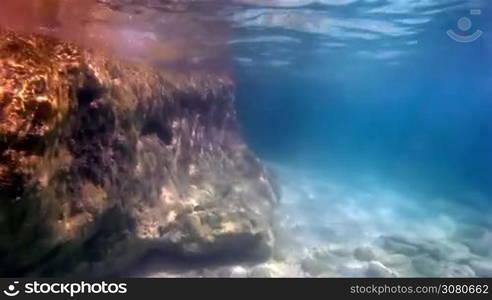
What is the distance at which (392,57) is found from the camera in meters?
33.6

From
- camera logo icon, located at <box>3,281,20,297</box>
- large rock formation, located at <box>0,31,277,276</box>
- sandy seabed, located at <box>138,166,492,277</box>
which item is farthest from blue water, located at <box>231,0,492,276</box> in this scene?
camera logo icon, located at <box>3,281,20,297</box>

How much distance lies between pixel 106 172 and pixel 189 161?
4957mm

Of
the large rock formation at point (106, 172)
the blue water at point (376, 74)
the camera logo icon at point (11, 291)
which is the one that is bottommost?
the camera logo icon at point (11, 291)

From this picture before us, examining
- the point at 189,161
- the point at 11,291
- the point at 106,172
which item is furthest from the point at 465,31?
the point at 11,291

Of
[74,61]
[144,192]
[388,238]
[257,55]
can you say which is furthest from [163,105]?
[257,55]

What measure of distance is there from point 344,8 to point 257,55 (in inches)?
610

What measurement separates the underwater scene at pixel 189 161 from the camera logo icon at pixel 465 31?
5.9 inches

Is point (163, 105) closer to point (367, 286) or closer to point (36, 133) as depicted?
point (36, 133)

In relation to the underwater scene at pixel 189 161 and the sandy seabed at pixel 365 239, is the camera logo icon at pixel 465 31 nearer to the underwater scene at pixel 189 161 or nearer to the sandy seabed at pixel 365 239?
the underwater scene at pixel 189 161

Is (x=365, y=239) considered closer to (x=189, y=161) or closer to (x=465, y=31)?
(x=189, y=161)

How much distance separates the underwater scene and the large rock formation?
0.03 meters

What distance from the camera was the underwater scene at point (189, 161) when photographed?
663 centimetres

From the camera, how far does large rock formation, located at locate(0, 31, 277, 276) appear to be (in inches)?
235

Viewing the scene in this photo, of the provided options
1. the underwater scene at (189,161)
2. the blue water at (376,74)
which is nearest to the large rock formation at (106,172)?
the underwater scene at (189,161)
